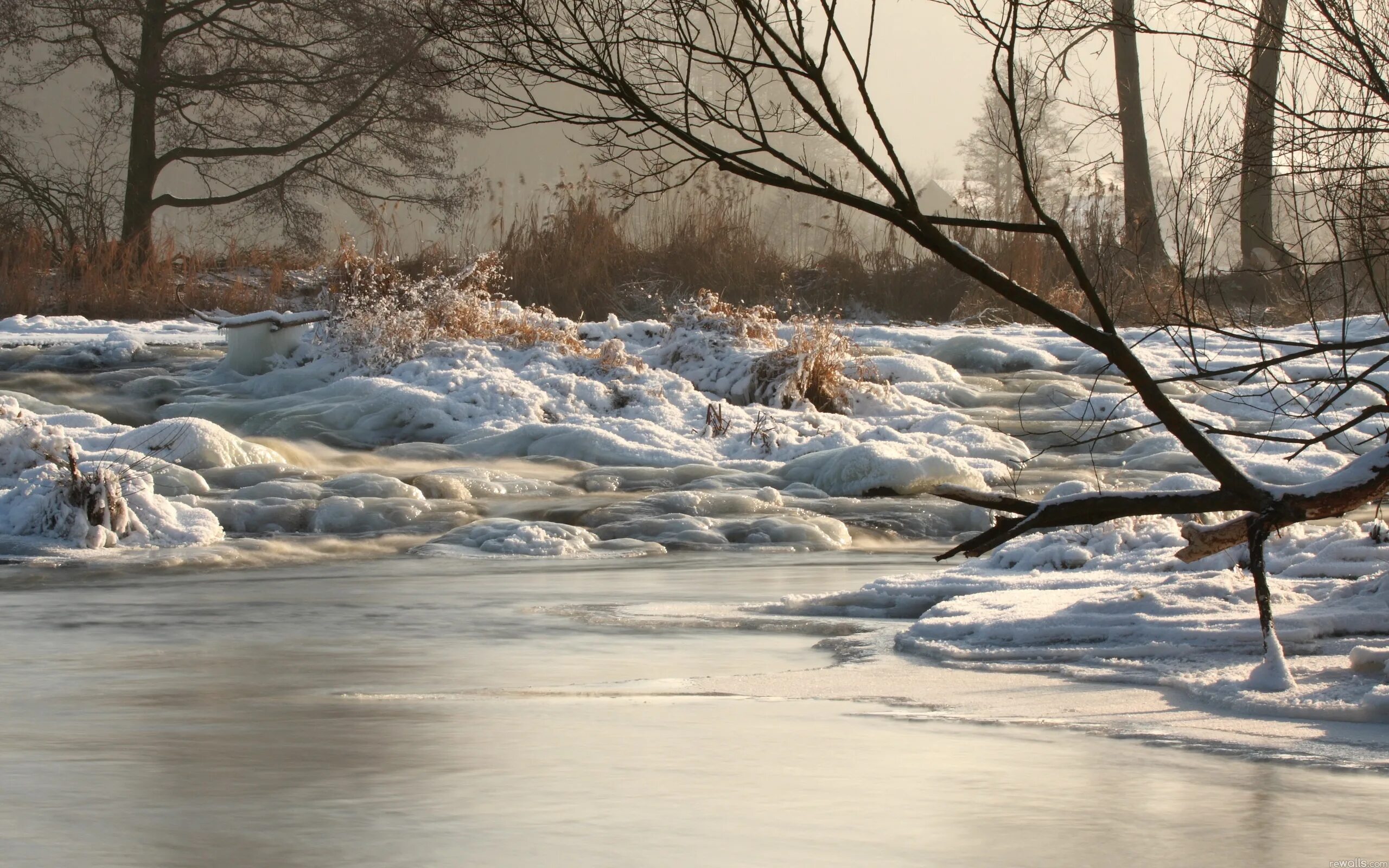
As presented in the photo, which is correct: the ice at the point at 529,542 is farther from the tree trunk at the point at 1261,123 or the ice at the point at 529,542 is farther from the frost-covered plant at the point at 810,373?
the frost-covered plant at the point at 810,373

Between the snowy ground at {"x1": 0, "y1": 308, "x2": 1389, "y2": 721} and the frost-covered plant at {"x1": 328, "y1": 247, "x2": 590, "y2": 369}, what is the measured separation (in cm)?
25

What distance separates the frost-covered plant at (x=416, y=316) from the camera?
537 inches

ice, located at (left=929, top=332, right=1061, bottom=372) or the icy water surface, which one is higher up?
ice, located at (left=929, top=332, right=1061, bottom=372)

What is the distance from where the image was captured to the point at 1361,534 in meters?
5.73

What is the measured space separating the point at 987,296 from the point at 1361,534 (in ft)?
46.2

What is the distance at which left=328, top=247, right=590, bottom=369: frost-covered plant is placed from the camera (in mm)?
13641

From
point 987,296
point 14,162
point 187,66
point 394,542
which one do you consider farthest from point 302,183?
point 394,542

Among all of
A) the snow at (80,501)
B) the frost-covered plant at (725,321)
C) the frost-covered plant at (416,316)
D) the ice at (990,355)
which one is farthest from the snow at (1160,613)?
the ice at (990,355)

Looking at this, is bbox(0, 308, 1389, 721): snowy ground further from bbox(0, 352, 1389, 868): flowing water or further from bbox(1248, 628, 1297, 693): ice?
bbox(0, 352, 1389, 868): flowing water

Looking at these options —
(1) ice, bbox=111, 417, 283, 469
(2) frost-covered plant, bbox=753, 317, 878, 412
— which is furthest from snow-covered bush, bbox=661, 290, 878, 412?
(1) ice, bbox=111, 417, 283, 469

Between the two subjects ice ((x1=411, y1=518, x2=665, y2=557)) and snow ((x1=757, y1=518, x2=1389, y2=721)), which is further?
ice ((x1=411, y1=518, x2=665, y2=557))

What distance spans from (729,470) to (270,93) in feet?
47.4

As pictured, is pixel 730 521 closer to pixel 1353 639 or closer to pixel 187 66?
pixel 1353 639

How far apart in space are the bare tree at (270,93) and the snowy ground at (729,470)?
633 centimetres
